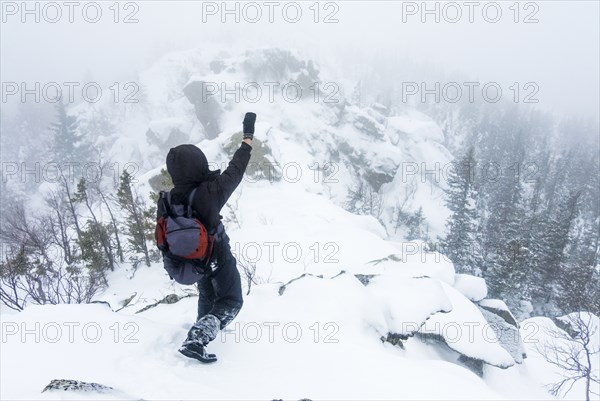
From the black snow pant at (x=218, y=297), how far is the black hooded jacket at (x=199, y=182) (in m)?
0.52

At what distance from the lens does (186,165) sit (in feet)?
10.9

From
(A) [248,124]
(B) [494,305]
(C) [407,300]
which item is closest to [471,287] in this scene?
(B) [494,305]

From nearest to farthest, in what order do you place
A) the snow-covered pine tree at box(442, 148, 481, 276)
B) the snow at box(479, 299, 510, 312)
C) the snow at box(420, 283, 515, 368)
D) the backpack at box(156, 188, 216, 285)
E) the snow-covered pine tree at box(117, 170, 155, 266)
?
the backpack at box(156, 188, 216, 285) < the snow at box(420, 283, 515, 368) < the snow at box(479, 299, 510, 312) < the snow-covered pine tree at box(117, 170, 155, 266) < the snow-covered pine tree at box(442, 148, 481, 276)

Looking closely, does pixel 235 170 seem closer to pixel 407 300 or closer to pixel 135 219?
pixel 407 300

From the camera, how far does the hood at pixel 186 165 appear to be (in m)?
3.30

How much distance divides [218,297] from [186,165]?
67.7 inches

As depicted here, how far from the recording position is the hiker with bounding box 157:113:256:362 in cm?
336

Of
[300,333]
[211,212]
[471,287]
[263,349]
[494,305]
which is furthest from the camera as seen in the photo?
[471,287]

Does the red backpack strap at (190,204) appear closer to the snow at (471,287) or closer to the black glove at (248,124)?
the black glove at (248,124)

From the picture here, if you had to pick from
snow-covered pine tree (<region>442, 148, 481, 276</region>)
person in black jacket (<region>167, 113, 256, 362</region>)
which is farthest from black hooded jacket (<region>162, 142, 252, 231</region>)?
snow-covered pine tree (<region>442, 148, 481, 276</region>)

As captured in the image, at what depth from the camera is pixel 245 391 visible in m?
3.49

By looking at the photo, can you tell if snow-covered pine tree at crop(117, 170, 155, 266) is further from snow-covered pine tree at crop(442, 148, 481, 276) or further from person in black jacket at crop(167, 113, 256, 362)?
snow-covered pine tree at crop(442, 148, 481, 276)

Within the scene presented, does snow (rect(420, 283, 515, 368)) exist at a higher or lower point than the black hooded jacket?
lower

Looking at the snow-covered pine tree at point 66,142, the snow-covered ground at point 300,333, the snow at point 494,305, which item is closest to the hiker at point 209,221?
the snow-covered ground at point 300,333
